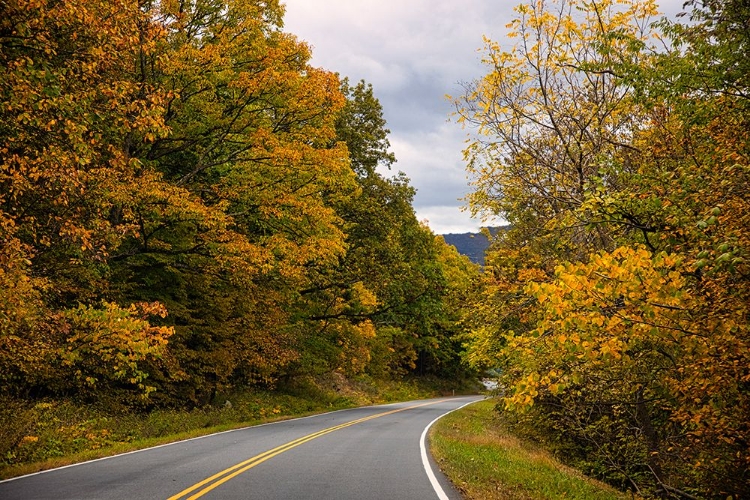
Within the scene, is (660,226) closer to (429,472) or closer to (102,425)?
(429,472)

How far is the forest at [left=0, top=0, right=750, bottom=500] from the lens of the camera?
6445 millimetres

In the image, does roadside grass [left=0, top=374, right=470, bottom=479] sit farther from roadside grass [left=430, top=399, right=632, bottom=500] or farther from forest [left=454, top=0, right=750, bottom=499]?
forest [left=454, top=0, right=750, bottom=499]

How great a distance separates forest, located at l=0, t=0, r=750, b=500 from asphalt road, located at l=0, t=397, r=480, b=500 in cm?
214

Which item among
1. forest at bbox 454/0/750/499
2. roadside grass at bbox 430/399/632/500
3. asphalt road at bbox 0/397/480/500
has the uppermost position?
forest at bbox 454/0/750/499

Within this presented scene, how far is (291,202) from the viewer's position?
17266mm

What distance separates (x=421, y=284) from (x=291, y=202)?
41.0 ft

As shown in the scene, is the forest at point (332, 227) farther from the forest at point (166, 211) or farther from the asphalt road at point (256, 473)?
the asphalt road at point (256, 473)

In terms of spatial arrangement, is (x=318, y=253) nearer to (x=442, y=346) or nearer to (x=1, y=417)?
(x=1, y=417)

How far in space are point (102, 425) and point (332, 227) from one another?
9620 mm

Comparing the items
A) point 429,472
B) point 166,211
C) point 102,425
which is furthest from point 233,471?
point 166,211

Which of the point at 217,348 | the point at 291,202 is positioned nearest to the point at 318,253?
the point at 291,202

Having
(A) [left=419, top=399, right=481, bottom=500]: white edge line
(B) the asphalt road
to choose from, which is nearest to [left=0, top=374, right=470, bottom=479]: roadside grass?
(B) the asphalt road

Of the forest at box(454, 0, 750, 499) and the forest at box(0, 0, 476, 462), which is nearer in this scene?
the forest at box(454, 0, 750, 499)

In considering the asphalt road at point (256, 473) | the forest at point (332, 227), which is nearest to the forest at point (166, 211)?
the forest at point (332, 227)
